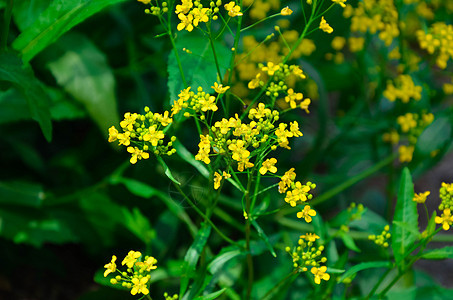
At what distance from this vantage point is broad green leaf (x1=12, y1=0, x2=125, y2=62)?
129 centimetres

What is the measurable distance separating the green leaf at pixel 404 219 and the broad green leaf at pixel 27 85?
0.88 meters

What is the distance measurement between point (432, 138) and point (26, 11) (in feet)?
4.32

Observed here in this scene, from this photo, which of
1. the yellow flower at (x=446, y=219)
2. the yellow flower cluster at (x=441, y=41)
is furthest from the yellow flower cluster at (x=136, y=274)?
the yellow flower cluster at (x=441, y=41)

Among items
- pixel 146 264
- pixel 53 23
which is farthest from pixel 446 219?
pixel 53 23

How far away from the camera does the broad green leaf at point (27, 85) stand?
1210 millimetres

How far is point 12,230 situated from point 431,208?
2.03 meters

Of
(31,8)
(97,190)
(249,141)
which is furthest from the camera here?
(97,190)

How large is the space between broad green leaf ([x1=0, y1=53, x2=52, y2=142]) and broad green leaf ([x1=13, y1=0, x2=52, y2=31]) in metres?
0.28

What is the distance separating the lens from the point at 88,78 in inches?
63.9

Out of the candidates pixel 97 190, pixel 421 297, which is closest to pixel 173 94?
pixel 97 190

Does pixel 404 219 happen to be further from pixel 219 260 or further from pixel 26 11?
pixel 26 11

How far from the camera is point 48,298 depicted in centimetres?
185

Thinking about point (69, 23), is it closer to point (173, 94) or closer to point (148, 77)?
point (173, 94)

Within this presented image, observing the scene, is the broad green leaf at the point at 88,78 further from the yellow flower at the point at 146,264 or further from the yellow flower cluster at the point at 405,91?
the yellow flower cluster at the point at 405,91
